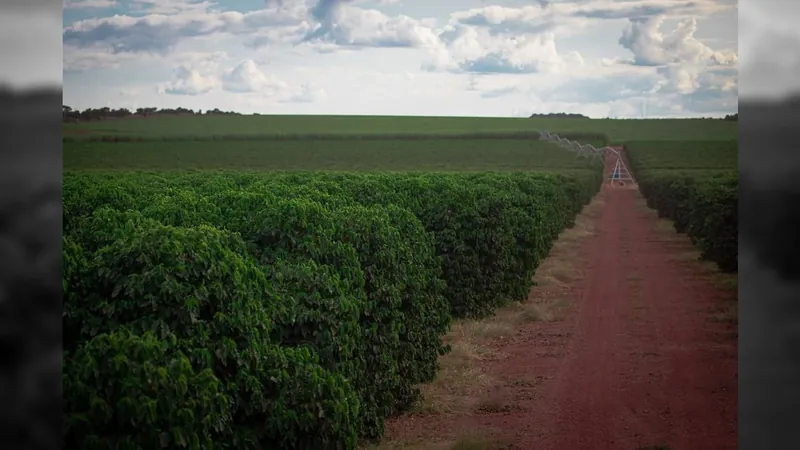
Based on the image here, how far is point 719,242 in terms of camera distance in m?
19.4

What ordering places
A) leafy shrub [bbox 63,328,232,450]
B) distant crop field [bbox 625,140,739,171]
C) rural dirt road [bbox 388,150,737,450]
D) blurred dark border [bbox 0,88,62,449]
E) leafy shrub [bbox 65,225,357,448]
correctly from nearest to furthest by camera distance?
leafy shrub [bbox 63,328,232,450] → blurred dark border [bbox 0,88,62,449] → leafy shrub [bbox 65,225,357,448] → rural dirt road [bbox 388,150,737,450] → distant crop field [bbox 625,140,739,171]

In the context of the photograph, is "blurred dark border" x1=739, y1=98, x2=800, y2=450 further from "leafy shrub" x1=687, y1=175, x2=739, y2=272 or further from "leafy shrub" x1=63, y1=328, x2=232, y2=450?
"leafy shrub" x1=687, y1=175, x2=739, y2=272

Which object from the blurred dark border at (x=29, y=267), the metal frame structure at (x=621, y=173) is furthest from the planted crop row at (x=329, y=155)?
the blurred dark border at (x=29, y=267)

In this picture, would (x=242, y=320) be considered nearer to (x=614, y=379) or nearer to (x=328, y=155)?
(x=614, y=379)

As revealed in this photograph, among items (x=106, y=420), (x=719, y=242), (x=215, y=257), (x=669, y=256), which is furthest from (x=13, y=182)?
(x=669, y=256)

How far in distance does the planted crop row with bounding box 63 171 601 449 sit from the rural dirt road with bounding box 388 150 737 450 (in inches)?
41.3

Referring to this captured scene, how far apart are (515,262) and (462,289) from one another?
2.14m

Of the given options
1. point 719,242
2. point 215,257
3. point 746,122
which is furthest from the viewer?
point 719,242

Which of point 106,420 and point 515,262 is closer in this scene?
point 106,420

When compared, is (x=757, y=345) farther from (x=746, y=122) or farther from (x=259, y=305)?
(x=259, y=305)

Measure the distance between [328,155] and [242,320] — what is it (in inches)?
1589

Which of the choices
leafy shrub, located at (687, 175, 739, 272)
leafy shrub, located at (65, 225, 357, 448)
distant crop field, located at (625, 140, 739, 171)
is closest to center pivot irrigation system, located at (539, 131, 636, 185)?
distant crop field, located at (625, 140, 739, 171)

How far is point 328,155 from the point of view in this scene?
45531mm

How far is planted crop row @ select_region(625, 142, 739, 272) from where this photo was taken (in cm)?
1891
